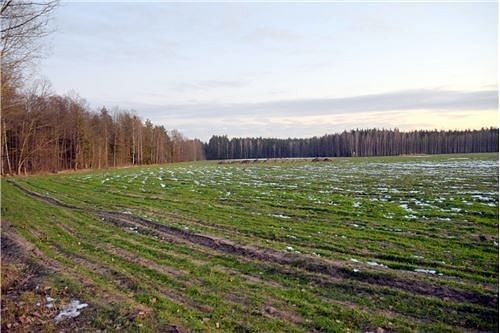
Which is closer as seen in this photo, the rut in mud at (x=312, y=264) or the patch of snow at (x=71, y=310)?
the patch of snow at (x=71, y=310)

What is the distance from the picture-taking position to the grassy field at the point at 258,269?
5.39m

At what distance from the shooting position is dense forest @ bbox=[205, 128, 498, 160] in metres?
120

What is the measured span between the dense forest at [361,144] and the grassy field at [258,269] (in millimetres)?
116381

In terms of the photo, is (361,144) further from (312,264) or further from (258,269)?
(258,269)

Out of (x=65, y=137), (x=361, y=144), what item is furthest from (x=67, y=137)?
(x=361, y=144)

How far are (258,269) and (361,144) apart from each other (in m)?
127

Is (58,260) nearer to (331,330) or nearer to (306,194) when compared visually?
(331,330)

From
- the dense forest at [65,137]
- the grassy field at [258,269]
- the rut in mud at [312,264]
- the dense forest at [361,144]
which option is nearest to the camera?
the grassy field at [258,269]

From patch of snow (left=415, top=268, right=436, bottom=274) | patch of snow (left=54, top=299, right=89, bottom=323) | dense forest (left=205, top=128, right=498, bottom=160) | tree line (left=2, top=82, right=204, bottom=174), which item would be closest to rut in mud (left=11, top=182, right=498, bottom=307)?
patch of snow (left=415, top=268, right=436, bottom=274)

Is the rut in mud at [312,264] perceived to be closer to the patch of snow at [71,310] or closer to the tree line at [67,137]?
the patch of snow at [71,310]

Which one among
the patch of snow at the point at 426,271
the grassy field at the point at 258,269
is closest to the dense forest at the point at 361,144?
the grassy field at the point at 258,269

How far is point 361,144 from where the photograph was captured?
128250 mm

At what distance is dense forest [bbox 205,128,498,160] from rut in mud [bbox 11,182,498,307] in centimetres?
11967

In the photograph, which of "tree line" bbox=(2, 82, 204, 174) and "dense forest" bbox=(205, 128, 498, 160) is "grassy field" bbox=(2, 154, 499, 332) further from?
"dense forest" bbox=(205, 128, 498, 160)
